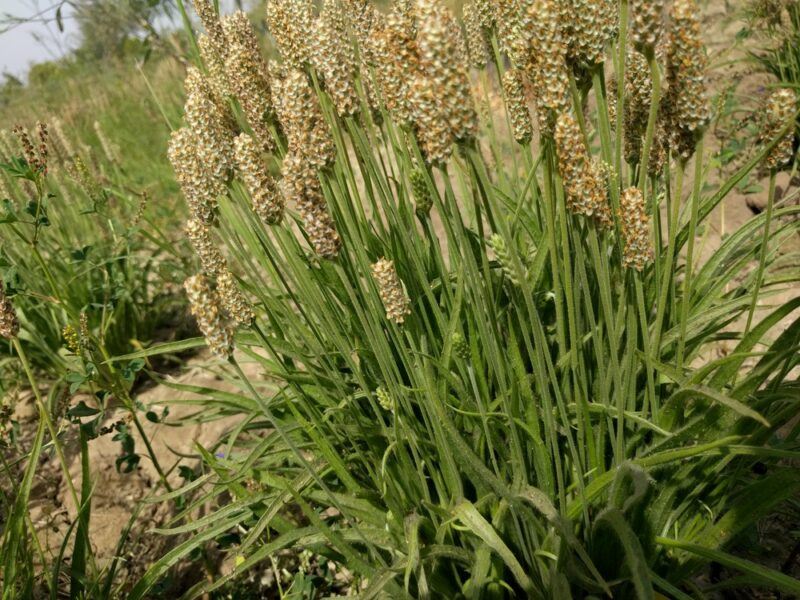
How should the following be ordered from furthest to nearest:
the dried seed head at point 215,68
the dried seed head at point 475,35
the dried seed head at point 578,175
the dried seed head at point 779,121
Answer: the dried seed head at point 475,35 → the dried seed head at point 215,68 → the dried seed head at point 779,121 → the dried seed head at point 578,175

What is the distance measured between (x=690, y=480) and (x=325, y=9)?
1476mm

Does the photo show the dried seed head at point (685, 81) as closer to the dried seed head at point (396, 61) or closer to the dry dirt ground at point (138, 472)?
the dried seed head at point (396, 61)

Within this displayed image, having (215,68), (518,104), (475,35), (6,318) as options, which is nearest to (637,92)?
(518,104)

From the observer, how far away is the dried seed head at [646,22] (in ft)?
3.56

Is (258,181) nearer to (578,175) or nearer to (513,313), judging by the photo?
(578,175)

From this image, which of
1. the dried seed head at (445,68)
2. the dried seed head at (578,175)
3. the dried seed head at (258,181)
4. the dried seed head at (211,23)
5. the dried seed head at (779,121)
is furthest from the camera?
the dried seed head at (211,23)

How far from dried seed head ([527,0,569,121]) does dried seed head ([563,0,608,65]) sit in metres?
0.06

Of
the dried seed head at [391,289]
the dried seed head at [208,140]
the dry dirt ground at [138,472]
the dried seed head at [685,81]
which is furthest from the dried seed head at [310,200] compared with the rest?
the dry dirt ground at [138,472]

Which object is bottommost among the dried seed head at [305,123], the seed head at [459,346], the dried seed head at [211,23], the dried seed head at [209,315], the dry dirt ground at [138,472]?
the dry dirt ground at [138,472]

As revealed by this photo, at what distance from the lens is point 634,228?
1.27m

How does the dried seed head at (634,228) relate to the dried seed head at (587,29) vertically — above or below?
below

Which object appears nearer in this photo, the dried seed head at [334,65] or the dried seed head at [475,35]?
the dried seed head at [334,65]

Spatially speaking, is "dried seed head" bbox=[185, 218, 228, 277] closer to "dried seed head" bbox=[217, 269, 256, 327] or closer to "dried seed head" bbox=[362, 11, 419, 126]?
"dried seed head" bbox=[217, 269, 256, 327]

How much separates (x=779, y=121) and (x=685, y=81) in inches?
10.6
